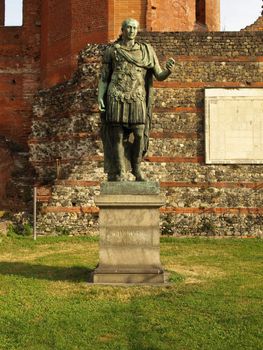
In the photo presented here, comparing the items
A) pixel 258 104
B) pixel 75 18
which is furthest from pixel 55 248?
pixel 75 18

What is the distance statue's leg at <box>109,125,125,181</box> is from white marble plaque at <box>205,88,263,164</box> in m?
8.32

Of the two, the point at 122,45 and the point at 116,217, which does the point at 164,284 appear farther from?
the point at 122,45

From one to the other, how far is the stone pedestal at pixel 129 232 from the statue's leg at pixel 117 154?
249mm

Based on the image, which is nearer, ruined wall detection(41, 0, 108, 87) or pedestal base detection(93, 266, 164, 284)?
pedestal base detection(93, 266, 164, 284)

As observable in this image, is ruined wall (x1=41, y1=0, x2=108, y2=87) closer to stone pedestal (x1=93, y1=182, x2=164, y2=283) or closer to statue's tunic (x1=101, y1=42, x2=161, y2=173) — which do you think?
statue's tunic (x1=101, y1=42, x2=161, y2=173)

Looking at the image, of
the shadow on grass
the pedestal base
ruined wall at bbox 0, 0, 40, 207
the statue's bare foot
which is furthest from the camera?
ruined wall at bbox 0, 0, 40, 207

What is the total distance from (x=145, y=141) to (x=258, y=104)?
344 inches

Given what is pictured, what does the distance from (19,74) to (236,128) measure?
37.6ft

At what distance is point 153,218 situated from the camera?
8375mm

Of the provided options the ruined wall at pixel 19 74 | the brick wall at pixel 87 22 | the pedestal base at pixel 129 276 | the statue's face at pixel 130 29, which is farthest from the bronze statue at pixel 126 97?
the ruined wall at pixel 19 74

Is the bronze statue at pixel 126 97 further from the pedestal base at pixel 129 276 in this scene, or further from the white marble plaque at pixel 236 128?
the white marble plaque at pixel 236 128

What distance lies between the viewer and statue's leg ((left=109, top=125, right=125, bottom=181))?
8508 millimetres

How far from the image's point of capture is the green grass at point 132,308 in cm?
564

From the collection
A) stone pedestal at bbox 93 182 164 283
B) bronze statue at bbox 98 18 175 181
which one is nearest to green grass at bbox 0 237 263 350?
stone pedestal at bbox 93 182 164 283
